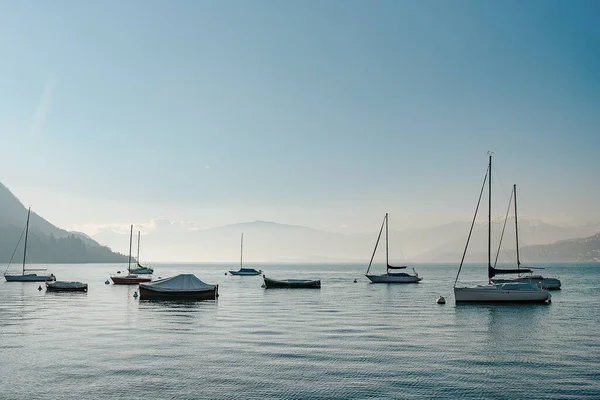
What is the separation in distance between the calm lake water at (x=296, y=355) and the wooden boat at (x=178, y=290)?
48.1ft

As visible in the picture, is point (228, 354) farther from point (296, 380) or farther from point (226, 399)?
point (226, 399)

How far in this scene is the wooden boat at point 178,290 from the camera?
71.7 metres

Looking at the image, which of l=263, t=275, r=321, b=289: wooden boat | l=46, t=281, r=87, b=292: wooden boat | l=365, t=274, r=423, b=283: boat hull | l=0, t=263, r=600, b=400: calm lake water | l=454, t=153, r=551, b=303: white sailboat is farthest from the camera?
l=365, t=274, r=423, b=283: boat hull

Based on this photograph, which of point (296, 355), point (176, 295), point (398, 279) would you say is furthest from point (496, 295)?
point (398, 279)

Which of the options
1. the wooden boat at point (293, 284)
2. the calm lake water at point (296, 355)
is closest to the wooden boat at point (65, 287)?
the wooden boat at point (293, 284)

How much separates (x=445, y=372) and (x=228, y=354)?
41.4 ft

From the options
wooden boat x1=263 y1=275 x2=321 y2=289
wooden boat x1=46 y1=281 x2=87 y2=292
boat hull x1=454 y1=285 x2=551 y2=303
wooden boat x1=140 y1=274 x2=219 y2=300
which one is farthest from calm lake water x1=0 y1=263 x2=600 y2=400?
wooden boat x1=263 y1=275 x2=321 y2=289

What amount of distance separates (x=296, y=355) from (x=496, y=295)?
4462 cm

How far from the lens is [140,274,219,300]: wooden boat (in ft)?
235

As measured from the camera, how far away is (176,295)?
236 feet

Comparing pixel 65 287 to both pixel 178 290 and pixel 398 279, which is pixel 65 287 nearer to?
pixel 178 290

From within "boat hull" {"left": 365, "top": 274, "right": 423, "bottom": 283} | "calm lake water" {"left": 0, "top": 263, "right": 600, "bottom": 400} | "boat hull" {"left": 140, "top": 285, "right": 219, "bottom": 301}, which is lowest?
"calm lake water" {"left": 0, "top": 263, "right": 600, "bottom": 400}

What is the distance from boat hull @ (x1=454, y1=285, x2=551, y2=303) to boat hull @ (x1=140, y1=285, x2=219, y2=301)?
110ft

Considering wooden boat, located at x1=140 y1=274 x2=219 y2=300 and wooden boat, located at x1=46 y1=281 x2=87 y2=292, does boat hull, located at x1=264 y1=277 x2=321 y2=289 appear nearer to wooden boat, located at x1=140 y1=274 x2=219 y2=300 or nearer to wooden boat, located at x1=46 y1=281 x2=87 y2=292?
wooden boat, located at x1=140 y1=274 x2=219 y2=300
